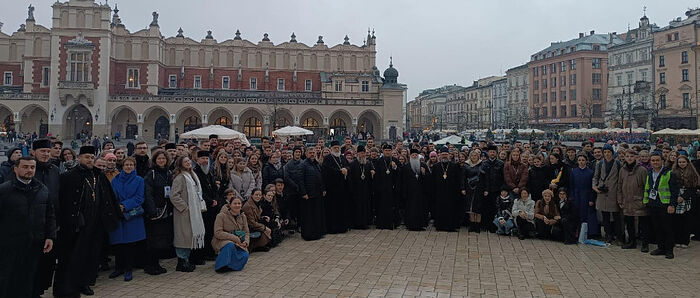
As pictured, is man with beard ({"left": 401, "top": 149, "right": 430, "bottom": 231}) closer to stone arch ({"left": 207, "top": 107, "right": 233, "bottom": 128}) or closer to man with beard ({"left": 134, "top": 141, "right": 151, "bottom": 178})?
man with beard ({"left": 134, "top": 141, "right": 151, "bottom": 178})

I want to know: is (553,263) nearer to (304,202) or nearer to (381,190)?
(381,190)

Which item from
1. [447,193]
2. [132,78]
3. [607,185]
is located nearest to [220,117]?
[132,78]

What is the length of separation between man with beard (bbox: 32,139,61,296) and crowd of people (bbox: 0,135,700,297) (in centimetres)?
2

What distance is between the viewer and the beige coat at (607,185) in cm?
878

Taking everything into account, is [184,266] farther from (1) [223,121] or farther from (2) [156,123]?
(2) [156,123]

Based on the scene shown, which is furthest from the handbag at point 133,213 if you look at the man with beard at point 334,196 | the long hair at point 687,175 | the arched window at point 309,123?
the arched window at point 309,123

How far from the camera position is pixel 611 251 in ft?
27.4

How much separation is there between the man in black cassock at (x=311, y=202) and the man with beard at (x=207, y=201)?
203 centimetres

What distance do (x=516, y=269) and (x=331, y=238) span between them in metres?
3.91

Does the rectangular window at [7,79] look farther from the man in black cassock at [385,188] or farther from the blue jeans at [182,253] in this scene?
the blue jeans at [182,253]

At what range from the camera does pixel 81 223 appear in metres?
5.77

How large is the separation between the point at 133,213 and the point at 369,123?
4384cm

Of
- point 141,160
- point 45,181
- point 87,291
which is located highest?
point 141,160

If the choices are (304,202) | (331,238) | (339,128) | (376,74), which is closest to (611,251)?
(331,238)
